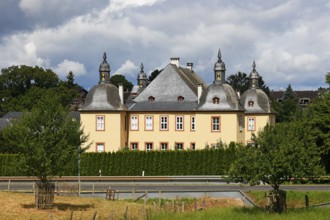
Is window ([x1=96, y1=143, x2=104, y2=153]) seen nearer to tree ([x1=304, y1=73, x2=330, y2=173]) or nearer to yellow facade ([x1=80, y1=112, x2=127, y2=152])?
yellow facade ([x1=80, y1=112, x2=127, y2=152])

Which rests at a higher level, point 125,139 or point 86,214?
point 125,139

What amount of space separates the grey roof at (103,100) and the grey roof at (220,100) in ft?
28.3

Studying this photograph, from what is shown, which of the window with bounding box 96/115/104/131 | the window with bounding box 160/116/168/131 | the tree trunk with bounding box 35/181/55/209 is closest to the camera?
the tree trunk with bounding box 35/181/55/209

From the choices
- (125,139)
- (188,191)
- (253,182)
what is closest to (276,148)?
(253,182)

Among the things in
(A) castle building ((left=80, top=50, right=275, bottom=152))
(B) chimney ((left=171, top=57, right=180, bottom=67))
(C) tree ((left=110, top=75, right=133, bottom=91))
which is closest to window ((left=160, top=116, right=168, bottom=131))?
(A) castle building ((left=80, top=50, right=275, bottom=152))

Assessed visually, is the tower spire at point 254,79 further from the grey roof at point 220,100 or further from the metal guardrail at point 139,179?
the metal guardrail at point 139,179

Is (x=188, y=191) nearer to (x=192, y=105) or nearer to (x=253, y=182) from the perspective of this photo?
(x=253, y=182)

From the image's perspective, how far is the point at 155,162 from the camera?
60.3m

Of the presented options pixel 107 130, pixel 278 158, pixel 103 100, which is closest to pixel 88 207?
pixel 278 158

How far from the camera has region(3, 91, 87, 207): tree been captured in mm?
35469

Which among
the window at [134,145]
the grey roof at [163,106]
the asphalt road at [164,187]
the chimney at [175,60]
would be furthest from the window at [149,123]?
the asphalt road at [164,187]

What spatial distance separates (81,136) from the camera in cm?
3872

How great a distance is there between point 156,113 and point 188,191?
2461 centimetres

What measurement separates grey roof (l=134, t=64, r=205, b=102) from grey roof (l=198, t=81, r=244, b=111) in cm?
202
